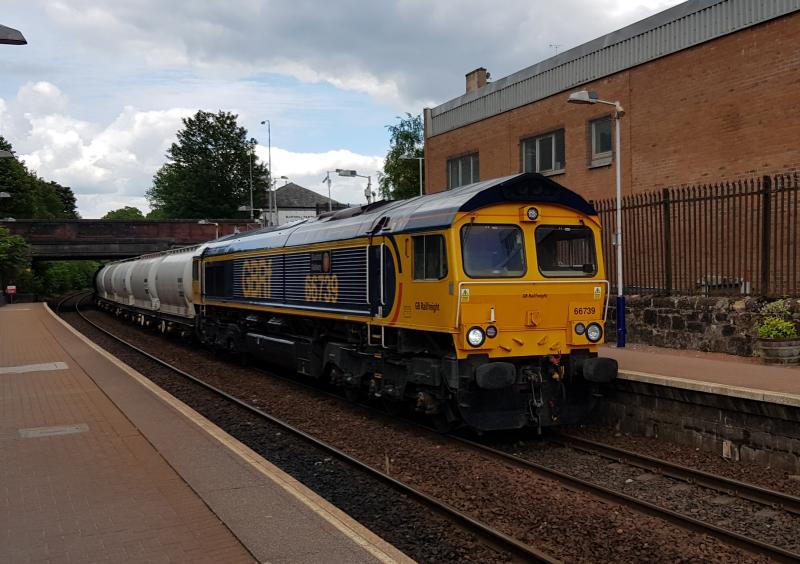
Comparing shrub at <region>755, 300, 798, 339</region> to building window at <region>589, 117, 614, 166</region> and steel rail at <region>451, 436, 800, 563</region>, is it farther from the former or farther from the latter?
building window at <region>589, 117, 614, 166</region>

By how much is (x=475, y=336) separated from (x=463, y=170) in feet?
63.5

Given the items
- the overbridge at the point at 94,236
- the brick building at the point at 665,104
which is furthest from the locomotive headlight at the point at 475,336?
the overbridge at the point at 94,236

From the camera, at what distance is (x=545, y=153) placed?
74.4 feet

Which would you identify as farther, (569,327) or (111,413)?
(111,413)

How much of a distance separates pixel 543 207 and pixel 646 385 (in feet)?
9.22

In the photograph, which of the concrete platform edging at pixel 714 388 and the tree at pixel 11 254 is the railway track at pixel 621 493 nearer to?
the concrete platform edging at pixel 714 388

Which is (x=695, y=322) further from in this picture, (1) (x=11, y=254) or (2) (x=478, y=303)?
A: (1) (x=11, y=254)

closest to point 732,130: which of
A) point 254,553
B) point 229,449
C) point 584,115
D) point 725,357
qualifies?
point 584,115

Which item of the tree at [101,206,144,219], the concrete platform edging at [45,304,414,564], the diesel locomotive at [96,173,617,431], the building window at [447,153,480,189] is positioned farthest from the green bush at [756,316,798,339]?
the tree at [101,206,144,219]

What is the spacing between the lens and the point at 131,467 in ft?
22.9

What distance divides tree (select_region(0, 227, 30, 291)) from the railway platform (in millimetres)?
36827

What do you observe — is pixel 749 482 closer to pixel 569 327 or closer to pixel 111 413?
pixel 569 327

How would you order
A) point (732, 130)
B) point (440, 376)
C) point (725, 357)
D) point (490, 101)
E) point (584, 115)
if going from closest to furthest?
point (440, 376) < point (725, 357) < point (732, 130) < point (584, 115) < point (490, 101)

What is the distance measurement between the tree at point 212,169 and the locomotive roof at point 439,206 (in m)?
75.2
